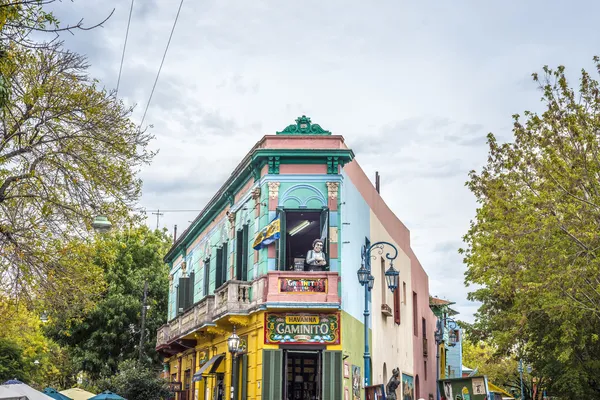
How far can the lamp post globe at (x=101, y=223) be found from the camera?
15.9 m

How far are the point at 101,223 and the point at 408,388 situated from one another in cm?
1898

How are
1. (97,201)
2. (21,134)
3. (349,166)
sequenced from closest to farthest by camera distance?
(21,134) < (97,201) < (349,166)

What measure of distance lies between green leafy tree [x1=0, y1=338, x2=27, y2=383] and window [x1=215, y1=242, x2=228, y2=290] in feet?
48.7

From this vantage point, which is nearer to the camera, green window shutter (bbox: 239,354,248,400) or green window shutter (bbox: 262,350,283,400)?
green window shutter (bbox: 262,350,283,400)

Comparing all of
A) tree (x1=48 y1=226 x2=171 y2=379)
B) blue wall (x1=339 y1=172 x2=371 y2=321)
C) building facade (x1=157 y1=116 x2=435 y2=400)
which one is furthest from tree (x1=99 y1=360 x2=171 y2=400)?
tree (x1=48 y1=226 x2=171 y2=379)

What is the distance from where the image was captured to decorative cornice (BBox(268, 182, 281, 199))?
2255cm

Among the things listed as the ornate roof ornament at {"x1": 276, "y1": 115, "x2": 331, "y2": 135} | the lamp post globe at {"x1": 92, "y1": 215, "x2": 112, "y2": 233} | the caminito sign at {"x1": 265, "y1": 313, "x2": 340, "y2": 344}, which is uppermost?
the ornate roof ornament at {"x1": 276, "y1": 115, "x2": 331, "y2": 135}

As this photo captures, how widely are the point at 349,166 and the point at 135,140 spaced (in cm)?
867

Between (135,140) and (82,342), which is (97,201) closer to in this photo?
(135,140)

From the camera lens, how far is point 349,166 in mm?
23766

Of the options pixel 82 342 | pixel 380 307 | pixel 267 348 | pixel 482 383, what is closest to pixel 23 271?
pixel 267 348

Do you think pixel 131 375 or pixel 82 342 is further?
pixel 82 342

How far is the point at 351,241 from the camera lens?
23172 mm

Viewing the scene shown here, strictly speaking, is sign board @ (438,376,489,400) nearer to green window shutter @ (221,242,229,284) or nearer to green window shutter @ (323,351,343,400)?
green window shutter @ (323,351,343,400)
